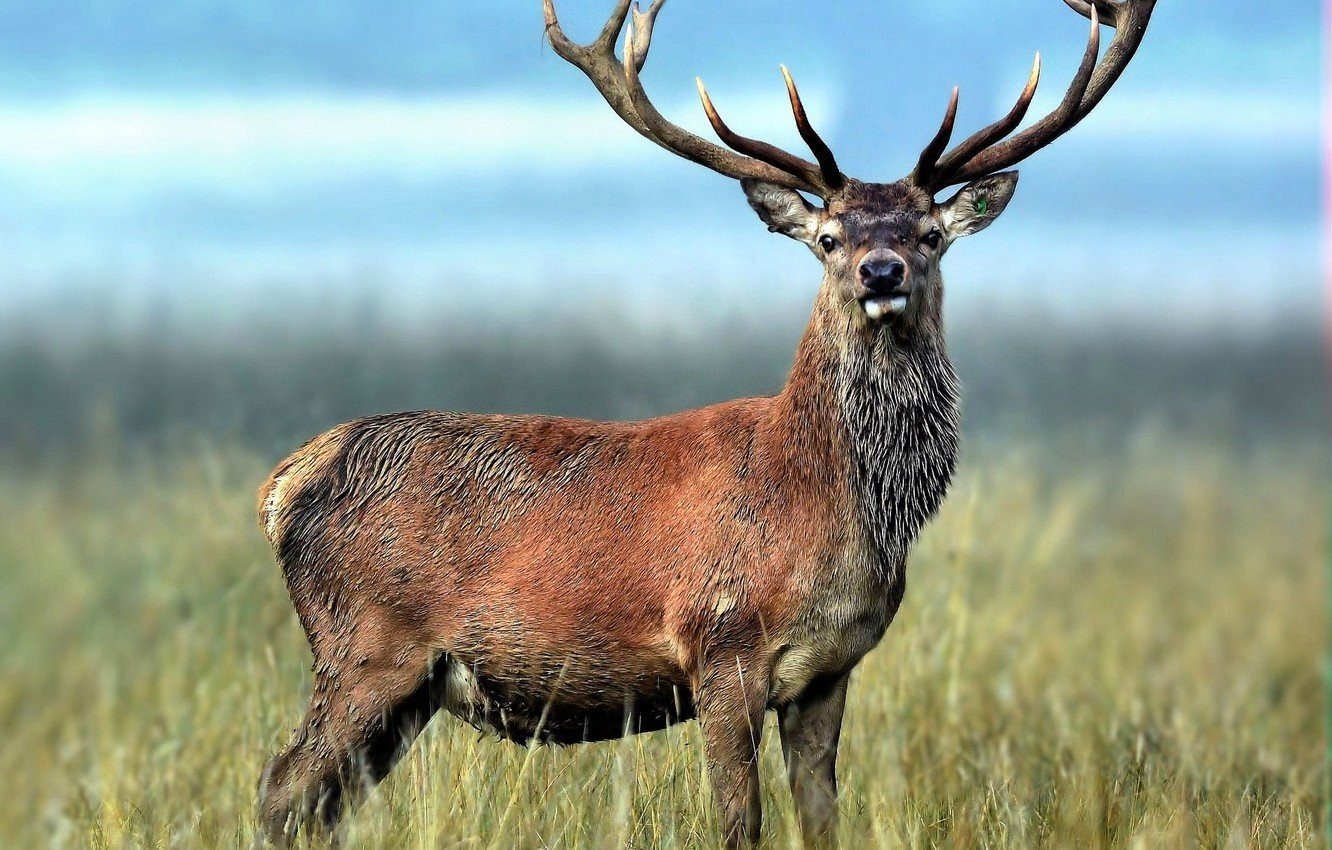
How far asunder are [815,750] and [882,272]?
159 cm

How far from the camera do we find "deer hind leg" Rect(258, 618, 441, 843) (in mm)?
5461

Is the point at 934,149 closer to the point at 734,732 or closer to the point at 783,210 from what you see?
the point at 783,210

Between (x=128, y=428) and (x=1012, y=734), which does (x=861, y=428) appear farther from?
(x=128, y=428)

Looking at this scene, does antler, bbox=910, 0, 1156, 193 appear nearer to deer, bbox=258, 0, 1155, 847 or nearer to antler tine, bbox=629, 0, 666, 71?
deer, bbox=258, 0, 1155, 847

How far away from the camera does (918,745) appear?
7.00m

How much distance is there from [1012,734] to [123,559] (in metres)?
4.14

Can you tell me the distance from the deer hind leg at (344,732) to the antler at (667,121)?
2018 mm

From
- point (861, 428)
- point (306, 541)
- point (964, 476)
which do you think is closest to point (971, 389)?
point (861, 428)

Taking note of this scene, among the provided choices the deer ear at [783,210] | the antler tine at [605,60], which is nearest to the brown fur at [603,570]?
the deer ear at [783,210]

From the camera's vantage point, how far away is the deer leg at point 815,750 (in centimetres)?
538

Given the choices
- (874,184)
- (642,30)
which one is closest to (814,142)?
(874,184)

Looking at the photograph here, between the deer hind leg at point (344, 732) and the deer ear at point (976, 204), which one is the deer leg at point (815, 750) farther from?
the deer ear at point (976, 204)

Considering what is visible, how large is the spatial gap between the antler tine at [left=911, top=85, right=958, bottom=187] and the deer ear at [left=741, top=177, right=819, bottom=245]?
0.37 m

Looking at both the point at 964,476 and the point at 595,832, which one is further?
the point at 964,476
